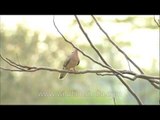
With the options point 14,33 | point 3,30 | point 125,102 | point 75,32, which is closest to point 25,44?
point 14,33

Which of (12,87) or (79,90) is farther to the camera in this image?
(12,87)

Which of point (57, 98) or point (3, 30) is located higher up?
point (3, 30)

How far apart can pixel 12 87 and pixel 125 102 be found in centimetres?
128

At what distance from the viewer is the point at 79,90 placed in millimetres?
3695

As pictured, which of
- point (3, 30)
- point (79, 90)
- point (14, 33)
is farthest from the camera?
point (14, 33)
